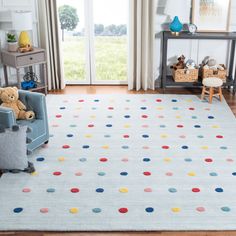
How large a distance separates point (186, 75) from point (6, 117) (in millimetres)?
2887

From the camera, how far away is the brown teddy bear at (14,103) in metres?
4.41

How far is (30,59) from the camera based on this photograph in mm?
5816

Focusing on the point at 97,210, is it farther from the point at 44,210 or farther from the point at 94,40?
the point at 94,40

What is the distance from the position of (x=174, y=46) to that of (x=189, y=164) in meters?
2.53

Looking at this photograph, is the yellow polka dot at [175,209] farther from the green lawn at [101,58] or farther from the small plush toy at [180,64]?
the green lawn at [101,58]

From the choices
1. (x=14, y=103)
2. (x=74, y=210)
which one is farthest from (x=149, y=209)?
(x=14, y=103)

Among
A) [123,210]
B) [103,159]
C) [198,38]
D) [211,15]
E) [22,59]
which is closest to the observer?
[123,210]

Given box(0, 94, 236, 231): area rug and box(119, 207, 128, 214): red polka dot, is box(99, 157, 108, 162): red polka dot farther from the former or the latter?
box(119, 207, 128, 214): red polka dot

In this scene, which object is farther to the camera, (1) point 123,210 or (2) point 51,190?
(2) point 51,190

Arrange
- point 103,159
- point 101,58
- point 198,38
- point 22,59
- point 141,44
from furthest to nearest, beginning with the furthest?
point 101,58
point 141,44
point 198,38
point 22,59
point 103,159

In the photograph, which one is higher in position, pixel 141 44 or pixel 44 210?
pixel 141 44

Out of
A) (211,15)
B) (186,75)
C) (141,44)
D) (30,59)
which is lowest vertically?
(186,75)

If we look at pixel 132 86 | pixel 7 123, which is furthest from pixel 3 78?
pixel 7 123

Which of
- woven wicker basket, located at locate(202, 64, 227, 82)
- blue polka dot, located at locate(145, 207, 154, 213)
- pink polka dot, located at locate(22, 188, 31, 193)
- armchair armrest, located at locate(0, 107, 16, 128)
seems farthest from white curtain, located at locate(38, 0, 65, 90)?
blue polka dot, located at locate(145, 207, 154, 213)
